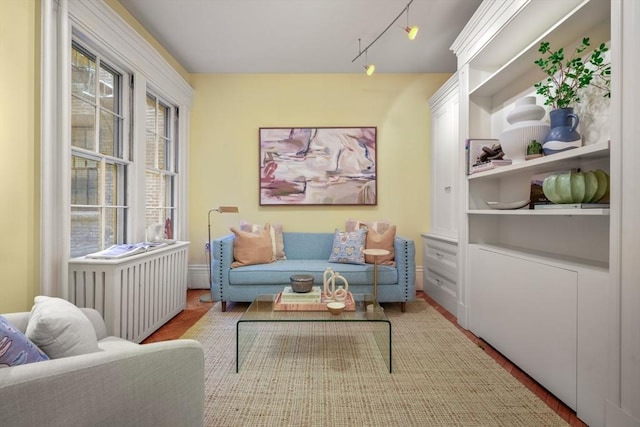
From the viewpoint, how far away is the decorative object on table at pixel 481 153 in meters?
2.33

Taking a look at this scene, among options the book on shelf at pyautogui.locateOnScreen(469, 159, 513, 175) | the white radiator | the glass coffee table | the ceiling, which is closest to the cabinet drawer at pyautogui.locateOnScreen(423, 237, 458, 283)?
the book on shelf at pyautogui.locateOnScreen(469, 159, 513, 175)

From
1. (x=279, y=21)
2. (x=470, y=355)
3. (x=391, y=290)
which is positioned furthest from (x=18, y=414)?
(x=279, y=21)

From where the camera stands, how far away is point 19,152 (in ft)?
5.54

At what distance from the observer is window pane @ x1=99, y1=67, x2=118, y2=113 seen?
2.43 metres

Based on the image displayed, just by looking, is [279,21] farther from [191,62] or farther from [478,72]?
[478,72]

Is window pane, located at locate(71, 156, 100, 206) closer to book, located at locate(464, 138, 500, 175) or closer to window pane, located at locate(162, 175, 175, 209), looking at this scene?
window pane, located at locate(162, 175, 175, 209)

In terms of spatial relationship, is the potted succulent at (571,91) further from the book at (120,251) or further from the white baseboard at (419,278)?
the book at (120,251)

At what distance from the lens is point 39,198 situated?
70.6 inches

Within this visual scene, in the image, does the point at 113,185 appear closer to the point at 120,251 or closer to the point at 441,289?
the point at 120,251

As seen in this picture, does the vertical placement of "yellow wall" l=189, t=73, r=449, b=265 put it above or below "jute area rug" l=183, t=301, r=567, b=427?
above

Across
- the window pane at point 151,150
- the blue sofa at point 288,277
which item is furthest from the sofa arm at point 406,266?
the window pane at point 151,150

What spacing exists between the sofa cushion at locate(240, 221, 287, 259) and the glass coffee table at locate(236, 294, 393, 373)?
3.41 feet

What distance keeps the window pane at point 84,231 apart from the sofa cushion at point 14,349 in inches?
56.4

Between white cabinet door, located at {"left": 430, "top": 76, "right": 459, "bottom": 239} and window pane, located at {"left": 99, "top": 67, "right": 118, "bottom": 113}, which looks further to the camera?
white cabinet door, located at {"left": 430, "top": 76, "right": 459, "bottom": 239}
